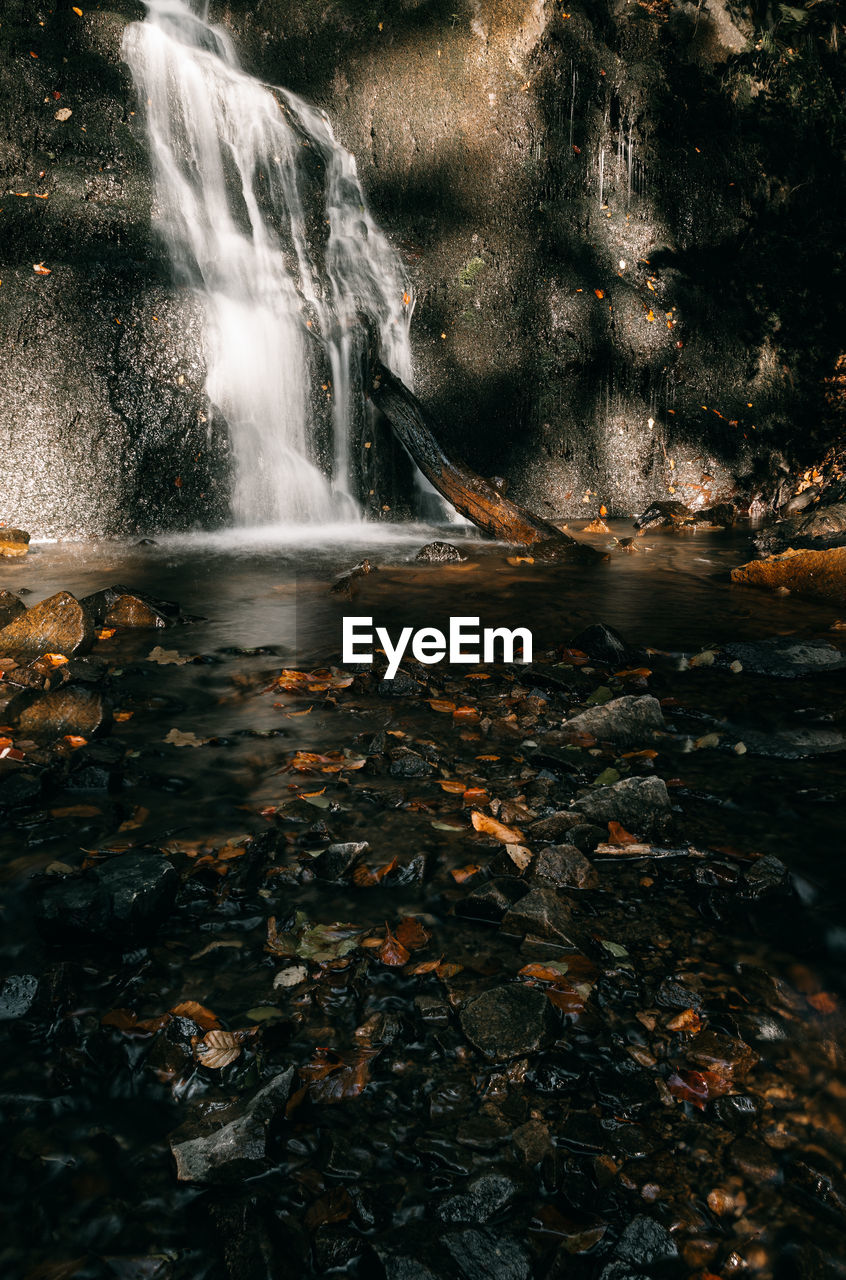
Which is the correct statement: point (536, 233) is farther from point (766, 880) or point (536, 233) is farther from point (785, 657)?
point (766, 880)

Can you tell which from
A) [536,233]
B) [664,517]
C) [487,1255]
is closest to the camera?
[487,1255]

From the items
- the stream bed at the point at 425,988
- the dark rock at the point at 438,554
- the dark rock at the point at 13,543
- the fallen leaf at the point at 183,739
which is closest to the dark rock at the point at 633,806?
the stream bed at the point at 425,988

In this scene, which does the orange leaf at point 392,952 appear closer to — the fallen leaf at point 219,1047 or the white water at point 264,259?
the fallen leaf at point 219,1047

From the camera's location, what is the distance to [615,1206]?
138 cm

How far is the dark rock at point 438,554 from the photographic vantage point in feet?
24.5

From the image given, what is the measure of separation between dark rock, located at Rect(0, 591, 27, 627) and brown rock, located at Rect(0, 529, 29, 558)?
111 inches

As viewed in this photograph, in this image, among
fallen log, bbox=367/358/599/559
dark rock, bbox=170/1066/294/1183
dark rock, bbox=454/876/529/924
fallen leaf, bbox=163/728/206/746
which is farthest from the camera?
fallen log, bbox=367/358/599/559

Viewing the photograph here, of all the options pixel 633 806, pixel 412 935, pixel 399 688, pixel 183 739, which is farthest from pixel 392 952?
pixel 399 688

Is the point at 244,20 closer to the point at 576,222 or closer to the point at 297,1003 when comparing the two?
the point at 576,222

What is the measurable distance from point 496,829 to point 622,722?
1.05 metres

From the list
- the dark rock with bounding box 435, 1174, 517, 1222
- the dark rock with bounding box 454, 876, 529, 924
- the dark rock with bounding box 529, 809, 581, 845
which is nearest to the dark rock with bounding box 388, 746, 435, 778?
the dark rock with bounding box 529, 809, 581, 845

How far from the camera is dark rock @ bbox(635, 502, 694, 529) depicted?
10.2 metres

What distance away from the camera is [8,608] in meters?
4.84

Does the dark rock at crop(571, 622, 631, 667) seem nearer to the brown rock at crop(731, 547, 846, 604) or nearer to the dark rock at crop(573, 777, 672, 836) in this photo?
the dark rock at crop(573, 777, 672, 836)
